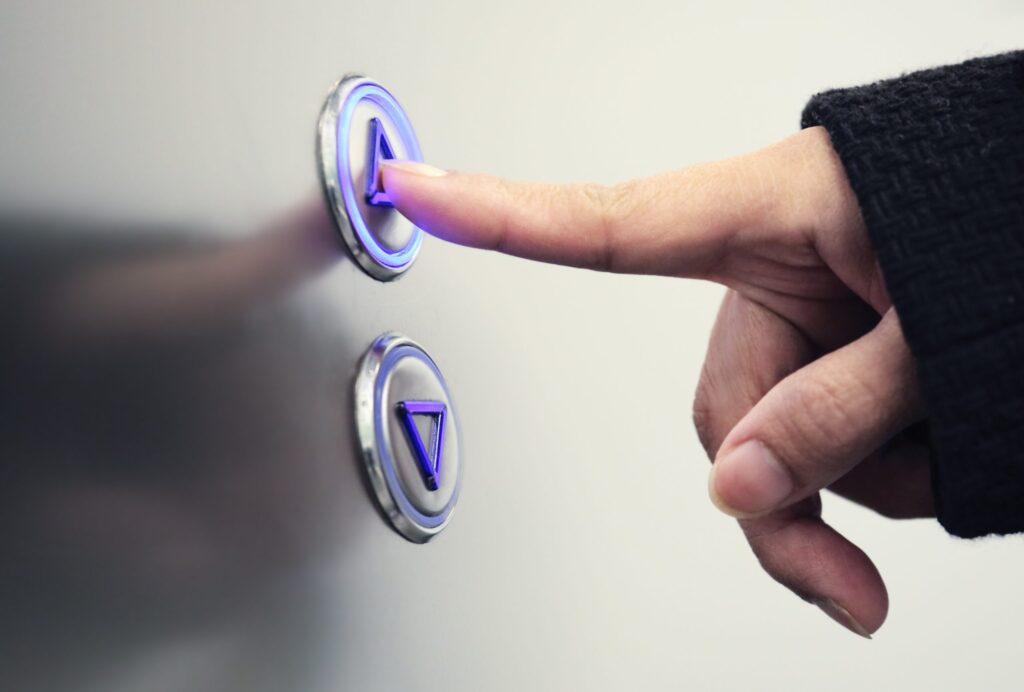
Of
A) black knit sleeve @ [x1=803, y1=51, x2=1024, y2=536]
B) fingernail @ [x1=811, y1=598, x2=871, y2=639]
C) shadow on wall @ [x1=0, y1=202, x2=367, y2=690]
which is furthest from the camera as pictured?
fingernail @ [x1=811, y1=598, x2=871, y2=639]

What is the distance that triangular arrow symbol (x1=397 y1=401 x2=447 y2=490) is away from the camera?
0.32 meters

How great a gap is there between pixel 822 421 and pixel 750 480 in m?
0.04

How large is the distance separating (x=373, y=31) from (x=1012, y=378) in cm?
28

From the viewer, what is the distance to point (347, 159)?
31 cm

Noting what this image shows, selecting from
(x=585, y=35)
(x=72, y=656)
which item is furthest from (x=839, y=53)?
(x=72, y=656)

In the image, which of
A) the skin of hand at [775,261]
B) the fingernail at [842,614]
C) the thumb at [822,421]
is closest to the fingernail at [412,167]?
the skin of hand at [775,261]

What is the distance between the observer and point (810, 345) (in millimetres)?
429

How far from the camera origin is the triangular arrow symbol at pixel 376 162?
1.08 ft

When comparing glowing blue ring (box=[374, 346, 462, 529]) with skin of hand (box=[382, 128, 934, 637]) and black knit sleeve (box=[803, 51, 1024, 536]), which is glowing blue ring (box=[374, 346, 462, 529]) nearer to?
skin of hand (box=[382, 128, 934, 637])

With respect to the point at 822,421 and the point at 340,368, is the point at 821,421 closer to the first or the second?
the point at 822,421

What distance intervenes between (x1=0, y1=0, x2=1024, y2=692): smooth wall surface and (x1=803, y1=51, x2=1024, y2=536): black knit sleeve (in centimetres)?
18

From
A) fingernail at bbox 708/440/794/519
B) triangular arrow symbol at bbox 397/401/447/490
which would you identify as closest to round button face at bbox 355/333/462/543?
triangular arrow symbol at bbox 397/401/447/490

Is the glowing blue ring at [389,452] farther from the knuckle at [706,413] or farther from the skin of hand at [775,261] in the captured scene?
the knuckle at [706,413]

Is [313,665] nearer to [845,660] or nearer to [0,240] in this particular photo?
[0,240]
